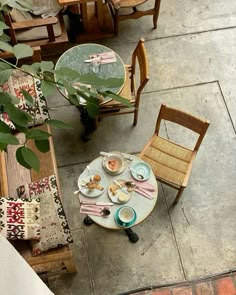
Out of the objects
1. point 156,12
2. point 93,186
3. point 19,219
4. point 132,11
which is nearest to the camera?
point 19,219

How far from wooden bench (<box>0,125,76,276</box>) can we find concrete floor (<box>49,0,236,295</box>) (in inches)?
13.1

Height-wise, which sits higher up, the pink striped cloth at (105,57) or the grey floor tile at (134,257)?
the pink striped cloth at (105,57)

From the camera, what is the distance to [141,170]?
3.54 m

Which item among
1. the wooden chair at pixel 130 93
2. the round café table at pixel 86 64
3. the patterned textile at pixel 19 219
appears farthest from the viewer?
the round café table at pixel 86 64

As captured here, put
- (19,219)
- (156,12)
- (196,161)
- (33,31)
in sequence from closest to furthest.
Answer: (19,219)
(196,161)
(33,31)
(156,12)

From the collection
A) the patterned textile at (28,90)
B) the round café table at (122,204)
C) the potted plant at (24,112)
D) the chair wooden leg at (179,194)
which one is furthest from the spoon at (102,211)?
the potted plant at (24,112)

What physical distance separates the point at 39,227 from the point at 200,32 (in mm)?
3251

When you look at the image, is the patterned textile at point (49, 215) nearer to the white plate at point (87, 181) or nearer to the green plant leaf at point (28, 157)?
the white plate at point (87, 181)

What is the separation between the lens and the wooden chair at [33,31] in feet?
14.0

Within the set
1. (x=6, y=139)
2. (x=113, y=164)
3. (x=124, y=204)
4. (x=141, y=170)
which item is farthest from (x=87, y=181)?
(x=6, y=139)

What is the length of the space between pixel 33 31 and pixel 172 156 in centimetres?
218

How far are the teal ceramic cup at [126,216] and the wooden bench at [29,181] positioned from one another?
48 centimetres

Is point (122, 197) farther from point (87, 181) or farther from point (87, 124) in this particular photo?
point (87, 124)

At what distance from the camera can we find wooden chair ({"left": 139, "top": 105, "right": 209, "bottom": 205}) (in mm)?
3615
